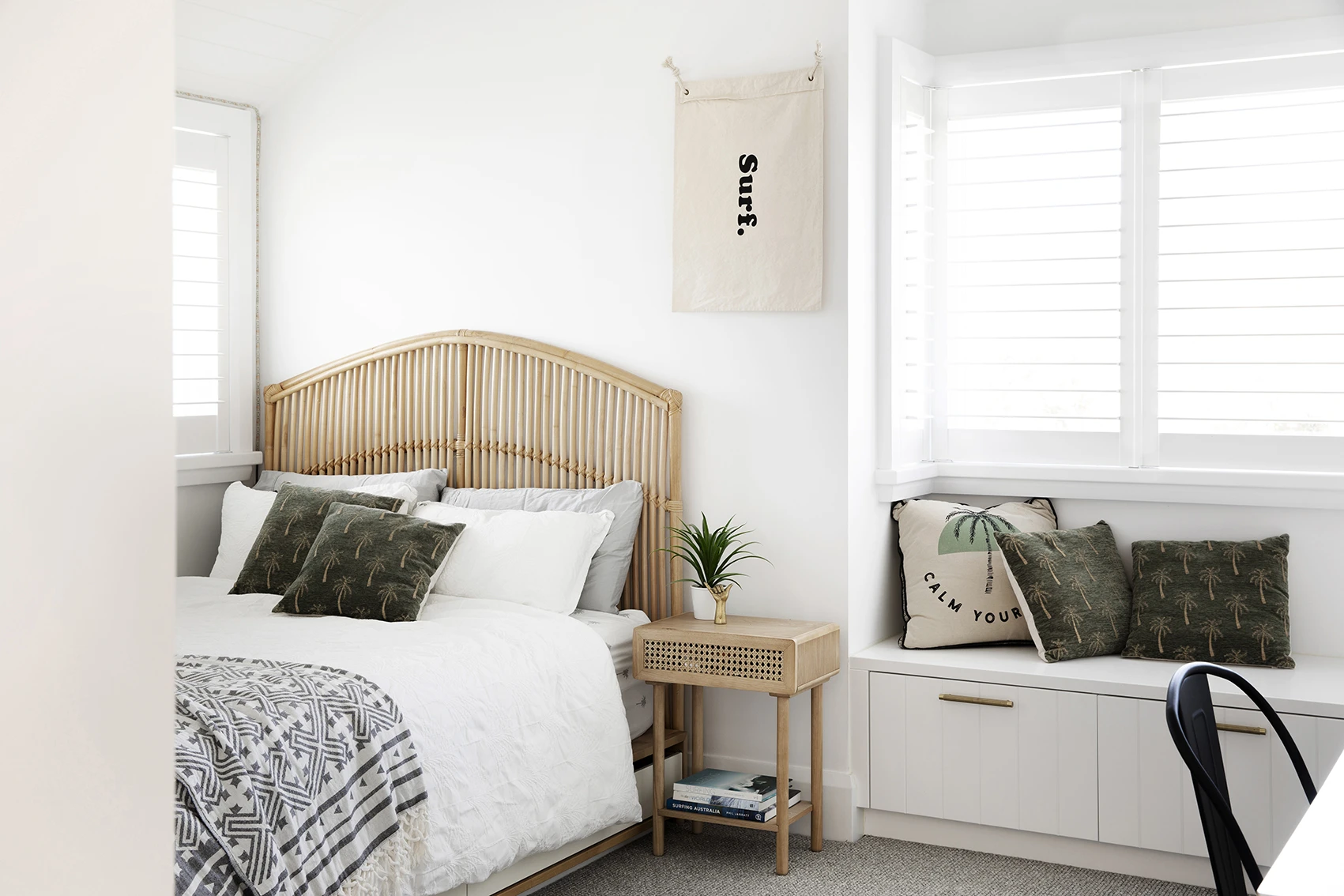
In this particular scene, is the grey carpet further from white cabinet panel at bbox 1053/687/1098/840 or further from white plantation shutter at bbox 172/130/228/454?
white plantation shutter at bbox 172/130/228/454

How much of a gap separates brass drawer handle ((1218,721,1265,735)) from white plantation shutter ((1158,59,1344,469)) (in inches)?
34.3

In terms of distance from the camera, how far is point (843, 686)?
3.40m

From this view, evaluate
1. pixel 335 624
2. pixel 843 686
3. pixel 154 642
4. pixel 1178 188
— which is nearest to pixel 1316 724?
Result: pixel 843 686

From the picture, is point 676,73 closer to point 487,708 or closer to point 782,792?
point 487,708

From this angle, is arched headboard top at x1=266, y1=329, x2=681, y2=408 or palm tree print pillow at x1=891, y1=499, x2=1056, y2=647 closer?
palm tree print pillow at x1=891, y1=499, x2=1056, y2=647

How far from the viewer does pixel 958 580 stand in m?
3.51

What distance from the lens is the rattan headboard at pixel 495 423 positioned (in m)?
3.61

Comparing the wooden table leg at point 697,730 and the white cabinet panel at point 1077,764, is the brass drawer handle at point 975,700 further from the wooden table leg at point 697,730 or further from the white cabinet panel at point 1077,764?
the wooden table leg at point 697,730

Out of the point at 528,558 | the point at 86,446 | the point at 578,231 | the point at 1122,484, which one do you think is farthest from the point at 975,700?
the point at 86,446

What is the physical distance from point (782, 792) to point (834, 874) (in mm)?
260

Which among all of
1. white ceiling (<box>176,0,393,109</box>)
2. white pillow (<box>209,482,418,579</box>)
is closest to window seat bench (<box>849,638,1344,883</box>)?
white pillow (<box>209,482,418,579</box>)

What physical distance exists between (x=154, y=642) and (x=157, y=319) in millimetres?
164

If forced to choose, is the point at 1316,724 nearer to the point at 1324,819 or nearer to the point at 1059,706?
the point at 1059,706

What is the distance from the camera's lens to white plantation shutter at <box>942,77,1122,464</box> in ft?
11.8
